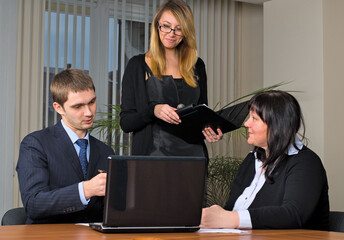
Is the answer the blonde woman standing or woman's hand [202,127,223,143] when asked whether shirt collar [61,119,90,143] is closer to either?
the blonde woman standing

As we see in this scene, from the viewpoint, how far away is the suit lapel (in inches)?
96.6

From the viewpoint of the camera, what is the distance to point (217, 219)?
2023mm

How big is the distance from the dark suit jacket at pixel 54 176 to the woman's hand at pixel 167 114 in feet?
1.23

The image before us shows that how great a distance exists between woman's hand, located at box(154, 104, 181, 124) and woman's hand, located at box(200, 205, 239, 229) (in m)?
0.86

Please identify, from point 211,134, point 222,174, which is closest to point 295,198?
point 211,134

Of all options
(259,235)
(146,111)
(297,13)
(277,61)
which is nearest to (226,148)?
(277,61)

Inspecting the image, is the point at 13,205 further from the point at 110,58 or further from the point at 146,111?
the point at 146,111

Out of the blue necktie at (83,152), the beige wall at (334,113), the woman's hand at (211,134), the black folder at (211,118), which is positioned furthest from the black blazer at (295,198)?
the beige wall at (334,113)

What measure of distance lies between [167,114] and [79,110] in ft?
1.62

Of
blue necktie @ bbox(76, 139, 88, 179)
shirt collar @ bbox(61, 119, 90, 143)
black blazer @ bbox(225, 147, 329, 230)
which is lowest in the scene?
black blazer @ bbox(225, 147, 329, 230)

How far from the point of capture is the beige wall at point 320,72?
545 centimetres

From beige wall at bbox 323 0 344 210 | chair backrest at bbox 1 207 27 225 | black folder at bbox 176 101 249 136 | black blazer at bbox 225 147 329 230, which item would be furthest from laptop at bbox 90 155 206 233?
beige wall at bbox 323 0 344 210

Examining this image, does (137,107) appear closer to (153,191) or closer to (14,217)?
(14,217)

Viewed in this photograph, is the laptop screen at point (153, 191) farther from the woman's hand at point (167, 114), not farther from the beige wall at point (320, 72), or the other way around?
the beige wall at point (320, 72)
